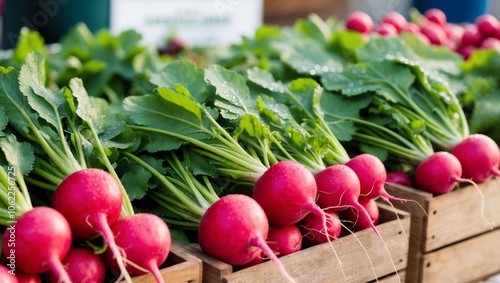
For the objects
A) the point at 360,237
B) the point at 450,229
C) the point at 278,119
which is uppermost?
the point at 278,119

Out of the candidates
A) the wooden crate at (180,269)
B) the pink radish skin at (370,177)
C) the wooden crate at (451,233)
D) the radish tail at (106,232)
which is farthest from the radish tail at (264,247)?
the wooden crate at (451,233)

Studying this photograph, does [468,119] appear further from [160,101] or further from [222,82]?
[160,101]

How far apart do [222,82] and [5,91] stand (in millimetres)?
530

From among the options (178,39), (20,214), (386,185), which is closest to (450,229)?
(386,185)

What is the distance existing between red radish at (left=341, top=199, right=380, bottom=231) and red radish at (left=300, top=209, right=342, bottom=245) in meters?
0.08

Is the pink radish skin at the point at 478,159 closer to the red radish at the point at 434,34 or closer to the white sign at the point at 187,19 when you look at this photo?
the red radish at the point at 434,34

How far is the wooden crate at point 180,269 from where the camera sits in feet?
3.84

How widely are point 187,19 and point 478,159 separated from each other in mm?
2406

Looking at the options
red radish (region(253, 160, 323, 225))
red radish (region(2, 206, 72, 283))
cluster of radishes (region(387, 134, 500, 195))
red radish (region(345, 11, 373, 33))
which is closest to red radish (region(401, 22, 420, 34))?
red radish (region(345, 11, 373, 33))

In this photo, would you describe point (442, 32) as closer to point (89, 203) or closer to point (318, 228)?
point (318, 228)

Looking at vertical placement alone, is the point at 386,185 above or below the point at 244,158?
below

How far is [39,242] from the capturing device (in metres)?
1.06

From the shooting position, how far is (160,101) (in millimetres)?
1583

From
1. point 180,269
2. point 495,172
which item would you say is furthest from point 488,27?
point 180,269
